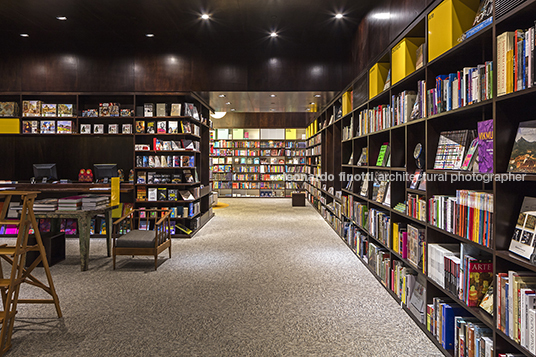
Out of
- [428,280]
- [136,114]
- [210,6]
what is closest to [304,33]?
[210,6]

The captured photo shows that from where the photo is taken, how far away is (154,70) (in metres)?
6.31

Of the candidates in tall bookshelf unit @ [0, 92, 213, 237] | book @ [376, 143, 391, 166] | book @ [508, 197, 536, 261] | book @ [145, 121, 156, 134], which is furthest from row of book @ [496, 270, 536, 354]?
book @ [145, 121, 156, 134]

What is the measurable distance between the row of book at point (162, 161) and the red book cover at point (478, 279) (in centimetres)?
537

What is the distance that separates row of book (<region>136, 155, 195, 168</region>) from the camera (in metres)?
6.39

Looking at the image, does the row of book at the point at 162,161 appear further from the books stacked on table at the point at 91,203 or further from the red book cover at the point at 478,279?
the red book cover at the point at 478,279

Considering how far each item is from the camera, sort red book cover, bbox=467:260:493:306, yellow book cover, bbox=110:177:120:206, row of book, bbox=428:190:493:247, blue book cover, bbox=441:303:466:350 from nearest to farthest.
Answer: row of book, bbox=428:190:493:247 → red book cover, bbox=467:260:493:306 → blue book cover, bbox=441:303:466:350 → yellow book cover, bbox=110:177:120:206

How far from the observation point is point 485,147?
6.51ft

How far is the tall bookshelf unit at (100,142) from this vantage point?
637cm

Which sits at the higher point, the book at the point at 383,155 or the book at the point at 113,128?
the book at the point at 113,128

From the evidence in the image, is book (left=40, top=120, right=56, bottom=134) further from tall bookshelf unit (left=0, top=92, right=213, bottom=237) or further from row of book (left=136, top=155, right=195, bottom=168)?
row of book (left=136, top=155, right=195, bottom=168)

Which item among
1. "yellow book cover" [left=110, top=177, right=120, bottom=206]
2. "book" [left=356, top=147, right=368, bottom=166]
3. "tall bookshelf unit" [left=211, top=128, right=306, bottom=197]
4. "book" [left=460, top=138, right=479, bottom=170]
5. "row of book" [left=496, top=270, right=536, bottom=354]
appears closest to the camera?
"row of book" [left=496, top=270, right=536, bottom=354]

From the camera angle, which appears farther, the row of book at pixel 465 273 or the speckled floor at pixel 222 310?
the speckled floor at pixel 222 310

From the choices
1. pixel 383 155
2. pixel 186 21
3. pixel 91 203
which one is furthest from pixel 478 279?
pixel 186 21

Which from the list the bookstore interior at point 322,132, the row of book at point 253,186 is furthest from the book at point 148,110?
the row of book at point 253,186
